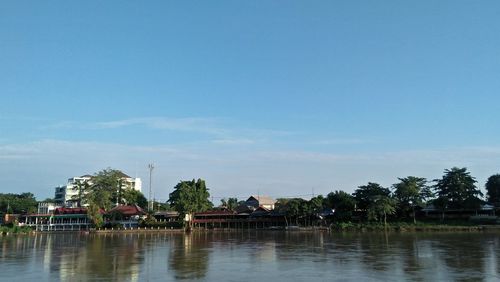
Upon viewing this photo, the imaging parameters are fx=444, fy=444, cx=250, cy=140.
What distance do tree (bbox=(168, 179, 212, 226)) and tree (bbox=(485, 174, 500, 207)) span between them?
186 feet

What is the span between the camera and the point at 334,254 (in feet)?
116

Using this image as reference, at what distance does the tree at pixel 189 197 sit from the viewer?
8638cm

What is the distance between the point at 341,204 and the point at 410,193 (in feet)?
42.6

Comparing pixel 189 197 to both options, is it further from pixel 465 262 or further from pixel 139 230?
pixel 465 262

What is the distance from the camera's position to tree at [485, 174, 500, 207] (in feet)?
281

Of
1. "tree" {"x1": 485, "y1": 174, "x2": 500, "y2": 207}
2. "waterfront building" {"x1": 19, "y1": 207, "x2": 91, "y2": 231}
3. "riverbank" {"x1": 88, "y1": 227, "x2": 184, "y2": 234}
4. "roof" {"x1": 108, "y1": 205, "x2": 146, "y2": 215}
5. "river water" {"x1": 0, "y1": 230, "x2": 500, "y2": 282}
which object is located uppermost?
"tree" {"x1": 485, "y1": 174, "x2": 500, "y2": 207}

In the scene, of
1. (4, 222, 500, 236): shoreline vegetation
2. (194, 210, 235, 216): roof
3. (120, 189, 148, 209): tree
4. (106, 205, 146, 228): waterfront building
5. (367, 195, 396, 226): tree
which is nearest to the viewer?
(4, 222, 500, 236): shoreline vegetation

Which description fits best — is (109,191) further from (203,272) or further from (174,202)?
(203,272)

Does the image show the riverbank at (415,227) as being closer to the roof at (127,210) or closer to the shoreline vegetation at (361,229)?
the shoreline vegetation at (361,229)

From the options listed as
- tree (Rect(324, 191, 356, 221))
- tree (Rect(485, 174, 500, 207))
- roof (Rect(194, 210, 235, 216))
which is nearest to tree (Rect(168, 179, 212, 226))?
roof (Rect(194, 210, 235, 216))

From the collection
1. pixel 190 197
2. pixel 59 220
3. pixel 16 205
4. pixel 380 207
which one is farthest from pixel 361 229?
pixel 16 205

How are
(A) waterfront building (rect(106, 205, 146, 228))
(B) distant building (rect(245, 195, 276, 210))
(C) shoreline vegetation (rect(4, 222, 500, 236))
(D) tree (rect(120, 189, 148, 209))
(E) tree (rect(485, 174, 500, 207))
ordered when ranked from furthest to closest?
1. (B) distant building (rect(245, 195, 276, 210))
2. (D) tree (rect(120, 189, 148, 209))
3. (A) waterfront building (rect(106, 205, 146, 228))
4. (E) tree (rect(485, 174, 500, 207))
5. (C) shoreline vegetation (rect(4, 222, 500, 236))

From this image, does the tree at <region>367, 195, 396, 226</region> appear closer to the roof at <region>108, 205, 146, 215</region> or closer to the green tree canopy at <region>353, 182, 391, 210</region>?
the green tree canopy at <region>353, 182, 391, 210</region>

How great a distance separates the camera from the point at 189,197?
86.9 metres
